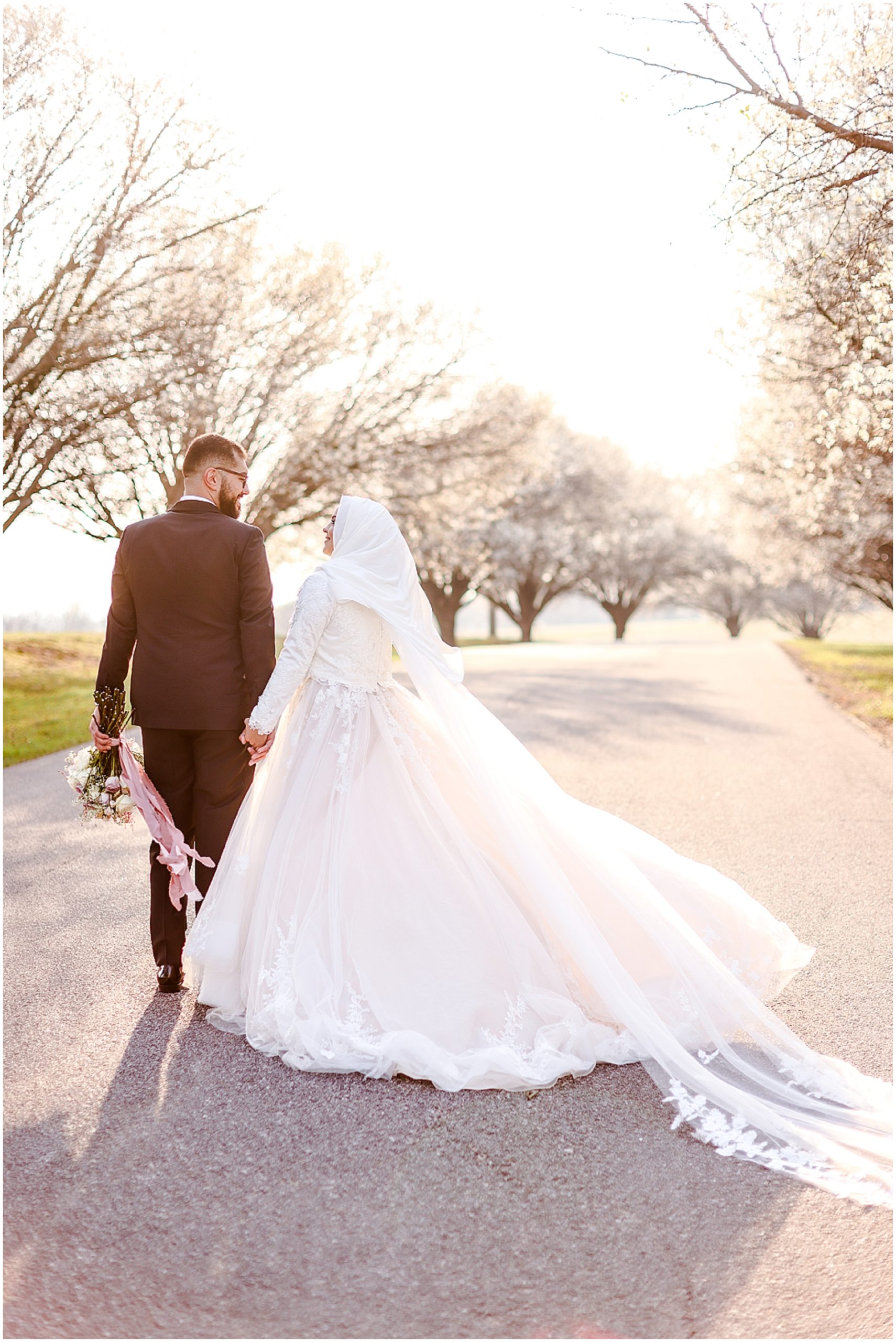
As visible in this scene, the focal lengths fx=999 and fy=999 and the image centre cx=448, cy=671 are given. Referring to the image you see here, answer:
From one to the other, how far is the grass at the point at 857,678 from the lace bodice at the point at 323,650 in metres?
9.99

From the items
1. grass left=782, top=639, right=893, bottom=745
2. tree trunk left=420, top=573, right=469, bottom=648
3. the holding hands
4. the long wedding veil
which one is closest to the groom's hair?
the long wedding veil

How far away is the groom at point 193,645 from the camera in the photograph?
4.53 meters

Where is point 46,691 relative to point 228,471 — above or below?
below

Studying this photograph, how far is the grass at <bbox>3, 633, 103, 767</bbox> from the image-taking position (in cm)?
1189

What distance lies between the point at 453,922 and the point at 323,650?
1.36 metres

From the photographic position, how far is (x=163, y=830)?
4551 mm

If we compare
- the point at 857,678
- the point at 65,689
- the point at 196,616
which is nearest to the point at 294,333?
the point at 65,689

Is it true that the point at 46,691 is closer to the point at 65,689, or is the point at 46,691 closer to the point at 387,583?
the point at 65,689

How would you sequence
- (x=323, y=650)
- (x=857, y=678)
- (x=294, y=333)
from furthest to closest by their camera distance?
1. (x=857, y=678)
2. (x=294, y=333)
3. (x=323, y=650)

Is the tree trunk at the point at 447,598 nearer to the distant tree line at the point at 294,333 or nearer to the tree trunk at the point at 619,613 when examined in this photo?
the distant tree line at the point at 294,333

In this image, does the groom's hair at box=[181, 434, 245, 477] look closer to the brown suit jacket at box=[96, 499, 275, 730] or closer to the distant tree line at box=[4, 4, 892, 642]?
the brown suit jacket at box=[96, 499, 275, 730]

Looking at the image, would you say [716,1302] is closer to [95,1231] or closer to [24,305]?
[95,1231]

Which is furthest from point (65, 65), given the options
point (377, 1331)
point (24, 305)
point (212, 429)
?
point (377, 1331)

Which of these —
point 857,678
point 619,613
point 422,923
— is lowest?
point 857,678
